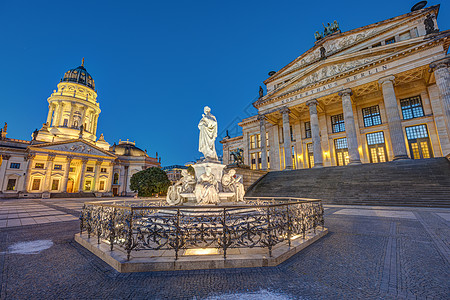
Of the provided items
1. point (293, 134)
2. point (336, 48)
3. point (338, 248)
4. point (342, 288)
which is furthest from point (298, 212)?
point (336, 48)

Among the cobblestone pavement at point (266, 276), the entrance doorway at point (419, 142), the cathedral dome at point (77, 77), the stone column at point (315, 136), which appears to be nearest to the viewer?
the cobblestone pavement at point (266, 276)

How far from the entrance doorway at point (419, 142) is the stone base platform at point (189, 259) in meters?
28.0

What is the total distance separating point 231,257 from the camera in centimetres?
337

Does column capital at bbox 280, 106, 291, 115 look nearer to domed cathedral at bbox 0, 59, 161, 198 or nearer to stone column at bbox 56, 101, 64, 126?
domed cathedral at bbox 0, 59, 161, 198

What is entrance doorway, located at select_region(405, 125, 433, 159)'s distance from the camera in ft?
70.4

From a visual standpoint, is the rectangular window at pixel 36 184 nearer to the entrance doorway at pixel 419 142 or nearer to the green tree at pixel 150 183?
the green tree at pixel 150 183

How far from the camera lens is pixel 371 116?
2556cm

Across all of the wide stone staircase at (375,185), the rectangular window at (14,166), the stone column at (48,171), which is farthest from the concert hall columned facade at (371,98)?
the rectangular window at (14,166)

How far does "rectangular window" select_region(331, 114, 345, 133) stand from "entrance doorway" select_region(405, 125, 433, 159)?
276 inches

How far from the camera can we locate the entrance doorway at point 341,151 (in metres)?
26.5

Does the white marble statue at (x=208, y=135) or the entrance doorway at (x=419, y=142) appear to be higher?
the entrance doorway at (x=419, y=142)

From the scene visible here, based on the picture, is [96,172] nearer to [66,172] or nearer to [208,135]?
[66,172]

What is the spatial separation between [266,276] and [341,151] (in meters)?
29.2

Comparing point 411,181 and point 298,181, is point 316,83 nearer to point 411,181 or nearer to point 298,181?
Answer: point 298,181
